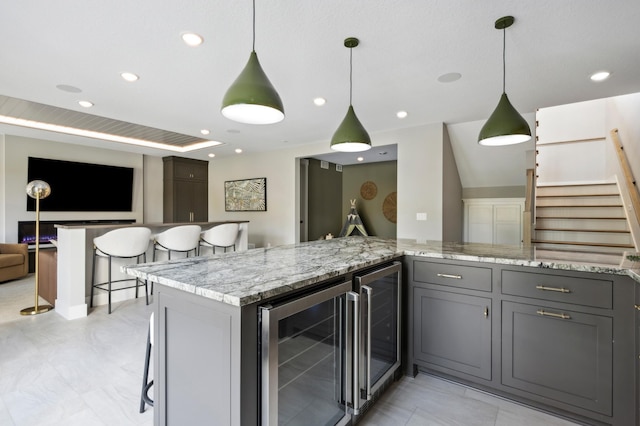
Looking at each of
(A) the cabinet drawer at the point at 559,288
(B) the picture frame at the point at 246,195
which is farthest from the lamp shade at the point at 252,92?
(B) the picture frame at the point at 246,195

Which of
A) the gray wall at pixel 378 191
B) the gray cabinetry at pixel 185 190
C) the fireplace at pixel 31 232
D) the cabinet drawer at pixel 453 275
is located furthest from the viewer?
the gray wall at pixel 378 191

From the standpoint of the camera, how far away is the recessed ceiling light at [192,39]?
2.31 metres

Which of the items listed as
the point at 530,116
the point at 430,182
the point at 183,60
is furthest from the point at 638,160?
the point at 183,60

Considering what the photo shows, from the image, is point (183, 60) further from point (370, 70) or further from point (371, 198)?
point (371, 198)

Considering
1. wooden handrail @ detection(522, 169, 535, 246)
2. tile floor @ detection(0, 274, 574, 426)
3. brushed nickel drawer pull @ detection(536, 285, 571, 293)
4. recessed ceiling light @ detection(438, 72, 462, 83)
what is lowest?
tile floor @ detection(0, 274, 574, 426)

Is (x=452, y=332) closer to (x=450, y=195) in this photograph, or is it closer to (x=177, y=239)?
(x=450, y=195)

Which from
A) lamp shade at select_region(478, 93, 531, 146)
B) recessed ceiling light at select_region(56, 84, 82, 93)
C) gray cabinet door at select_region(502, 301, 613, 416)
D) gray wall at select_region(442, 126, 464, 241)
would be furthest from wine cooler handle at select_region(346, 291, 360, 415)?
recessed ceiling light at select_region(56, 84, 82, 93)

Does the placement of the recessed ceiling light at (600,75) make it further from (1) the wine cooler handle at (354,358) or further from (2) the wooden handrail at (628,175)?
(1) the wine cooler handle at (354,358)

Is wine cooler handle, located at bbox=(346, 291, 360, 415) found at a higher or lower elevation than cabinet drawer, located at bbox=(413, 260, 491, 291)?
lower

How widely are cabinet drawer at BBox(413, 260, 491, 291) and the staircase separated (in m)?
3.08

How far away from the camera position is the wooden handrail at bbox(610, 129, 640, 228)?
3.96 meters

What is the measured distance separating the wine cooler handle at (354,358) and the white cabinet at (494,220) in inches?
201

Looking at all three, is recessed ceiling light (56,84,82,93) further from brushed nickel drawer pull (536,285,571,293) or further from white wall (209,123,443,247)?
brushed nickel drawer pull (536,285,571,293)

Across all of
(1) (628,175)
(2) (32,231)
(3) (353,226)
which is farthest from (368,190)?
(2) (32,231)
